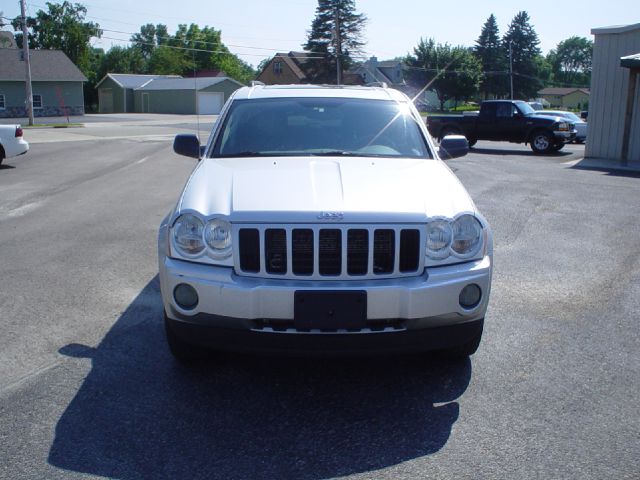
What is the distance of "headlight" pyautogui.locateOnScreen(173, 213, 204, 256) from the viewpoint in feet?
12.6

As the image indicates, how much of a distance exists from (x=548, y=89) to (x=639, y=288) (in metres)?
135

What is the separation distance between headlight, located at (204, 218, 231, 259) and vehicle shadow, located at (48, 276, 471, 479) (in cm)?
85

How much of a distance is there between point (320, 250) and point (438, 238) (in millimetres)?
667

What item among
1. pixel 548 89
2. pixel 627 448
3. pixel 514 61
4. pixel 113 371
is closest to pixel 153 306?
pixel 113 371

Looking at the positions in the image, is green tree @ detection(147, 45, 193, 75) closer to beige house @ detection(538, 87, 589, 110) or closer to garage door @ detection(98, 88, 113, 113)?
garage door @ detection(98, 88, 113, 113)

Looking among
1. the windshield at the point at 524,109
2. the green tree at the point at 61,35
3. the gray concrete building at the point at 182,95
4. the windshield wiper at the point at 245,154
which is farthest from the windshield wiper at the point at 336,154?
the green tree at the point at 61,35

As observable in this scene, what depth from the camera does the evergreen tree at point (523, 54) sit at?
9375 cm

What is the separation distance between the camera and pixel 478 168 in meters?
17.6

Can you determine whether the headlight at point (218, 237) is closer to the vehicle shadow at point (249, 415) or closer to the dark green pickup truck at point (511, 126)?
the vehicle shadow at point (249, 415)

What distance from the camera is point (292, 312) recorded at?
362 cm

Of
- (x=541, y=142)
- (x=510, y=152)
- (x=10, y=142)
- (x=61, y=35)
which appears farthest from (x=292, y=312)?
(x=61, y=35)

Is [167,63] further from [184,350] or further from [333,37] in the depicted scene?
[184,350]

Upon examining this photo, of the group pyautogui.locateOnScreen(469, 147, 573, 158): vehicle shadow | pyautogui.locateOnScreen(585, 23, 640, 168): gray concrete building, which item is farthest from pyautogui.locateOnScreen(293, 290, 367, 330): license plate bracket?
pyautogui.locateOnScreen(469, 147, 573, 158): vehicle shadow

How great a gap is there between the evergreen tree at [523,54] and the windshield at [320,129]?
303 ft
